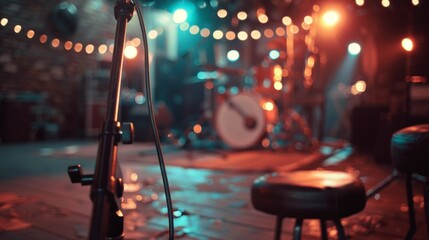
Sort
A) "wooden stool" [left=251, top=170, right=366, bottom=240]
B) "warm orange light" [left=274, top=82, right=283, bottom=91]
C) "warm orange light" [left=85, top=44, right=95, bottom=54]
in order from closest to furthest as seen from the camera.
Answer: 1. "wooden stool" [left=251, top=170, right=366, bottom=240]
2. "warm orange light" [left=85, top=44, right=95, bottom=54]
3. "warm orange light" [left=274, top=82, right=283, bottom=91]

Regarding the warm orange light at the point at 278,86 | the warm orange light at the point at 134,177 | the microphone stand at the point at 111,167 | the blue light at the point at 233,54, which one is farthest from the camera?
the blue light at the point at 233,54

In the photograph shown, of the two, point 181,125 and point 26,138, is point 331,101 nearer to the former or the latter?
point 181,125

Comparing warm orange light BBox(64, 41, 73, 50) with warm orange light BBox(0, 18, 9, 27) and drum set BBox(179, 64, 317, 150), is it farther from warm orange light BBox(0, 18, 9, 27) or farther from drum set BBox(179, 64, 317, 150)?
warm orange light BBox(0, 18, 9, 27)

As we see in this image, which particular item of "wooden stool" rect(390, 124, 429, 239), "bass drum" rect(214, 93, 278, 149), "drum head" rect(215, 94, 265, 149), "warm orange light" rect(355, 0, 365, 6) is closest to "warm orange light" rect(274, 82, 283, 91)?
"bass drum" rect(214, 93, 278, 149)

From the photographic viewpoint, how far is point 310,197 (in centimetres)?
84

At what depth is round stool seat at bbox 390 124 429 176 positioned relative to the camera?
0.91 metres

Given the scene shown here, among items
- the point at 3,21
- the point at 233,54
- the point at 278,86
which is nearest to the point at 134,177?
the point at 3,21

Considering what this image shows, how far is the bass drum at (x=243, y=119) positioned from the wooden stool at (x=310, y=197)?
2934mm

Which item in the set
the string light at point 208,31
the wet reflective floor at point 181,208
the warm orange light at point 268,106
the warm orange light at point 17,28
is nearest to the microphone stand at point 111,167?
the string light at point 208,31

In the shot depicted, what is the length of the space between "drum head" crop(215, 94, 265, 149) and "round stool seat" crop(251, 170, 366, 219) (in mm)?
2932

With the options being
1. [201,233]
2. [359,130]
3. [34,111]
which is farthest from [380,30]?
[34,111]

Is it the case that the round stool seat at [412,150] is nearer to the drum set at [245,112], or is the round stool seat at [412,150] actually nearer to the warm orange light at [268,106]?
the drum set at [245,112]

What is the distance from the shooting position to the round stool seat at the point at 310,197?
0.84m

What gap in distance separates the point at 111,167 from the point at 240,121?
3476 millimetres
